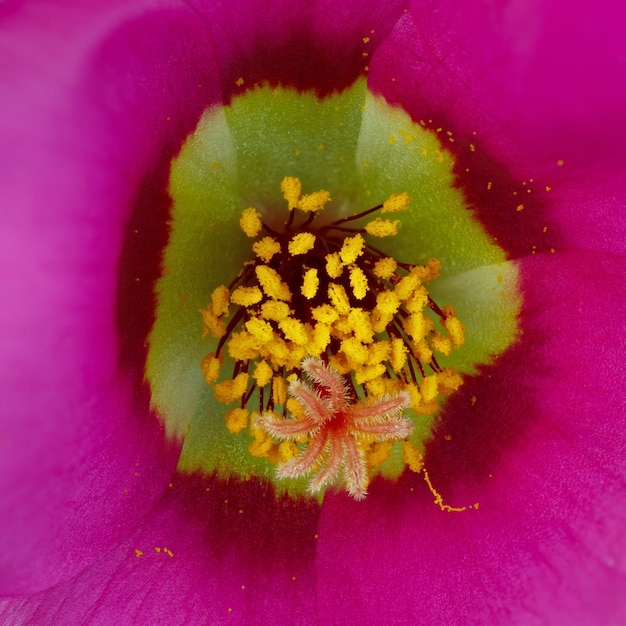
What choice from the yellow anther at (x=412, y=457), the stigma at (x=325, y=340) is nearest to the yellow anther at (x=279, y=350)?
the stigma at (x=325, y=340)

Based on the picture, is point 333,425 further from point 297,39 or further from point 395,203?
point 297,39

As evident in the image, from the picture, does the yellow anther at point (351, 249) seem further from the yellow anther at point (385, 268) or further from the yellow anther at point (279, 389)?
the yellow anther at point (279, 389)

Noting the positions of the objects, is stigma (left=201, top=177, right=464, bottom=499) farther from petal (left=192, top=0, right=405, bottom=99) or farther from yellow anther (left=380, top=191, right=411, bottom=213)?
petal (left=192, top=0, right=405, bottom=99)

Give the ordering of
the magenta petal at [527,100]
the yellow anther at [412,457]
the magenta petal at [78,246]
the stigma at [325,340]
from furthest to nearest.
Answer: the yellow anther at [412,457]
the stigma at [325,340]
the magenta petal at [527,100]
the magenta petal at [78,246]

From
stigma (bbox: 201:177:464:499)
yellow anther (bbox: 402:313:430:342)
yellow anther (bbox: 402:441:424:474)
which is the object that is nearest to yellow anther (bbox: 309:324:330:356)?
stigma (bbox: 201:177:464:499)

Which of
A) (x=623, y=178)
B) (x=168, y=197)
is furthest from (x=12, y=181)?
(x=623, y=178)

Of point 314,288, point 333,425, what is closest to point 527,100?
point 314,288

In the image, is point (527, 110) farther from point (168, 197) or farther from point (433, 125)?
point (168, 197)
